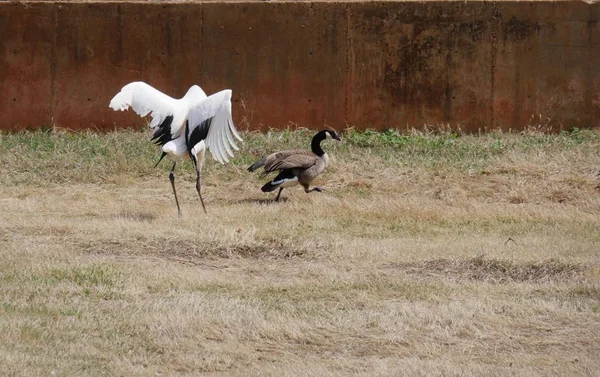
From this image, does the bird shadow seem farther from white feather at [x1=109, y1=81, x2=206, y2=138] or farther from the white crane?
white feather at [x1=109, y1=81, x2=206, y2=138]

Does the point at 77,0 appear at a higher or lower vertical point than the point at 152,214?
higher

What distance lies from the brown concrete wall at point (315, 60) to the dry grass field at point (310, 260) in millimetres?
470

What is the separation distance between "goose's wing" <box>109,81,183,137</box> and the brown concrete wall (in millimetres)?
3277

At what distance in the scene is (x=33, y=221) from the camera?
34.4 ft

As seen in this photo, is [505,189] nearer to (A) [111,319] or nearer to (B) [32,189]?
(B) [32,189]

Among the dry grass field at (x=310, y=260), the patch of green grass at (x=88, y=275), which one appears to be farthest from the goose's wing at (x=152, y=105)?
the patch of green grass at (x=88, y=275)

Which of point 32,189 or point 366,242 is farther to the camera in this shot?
point 32,189

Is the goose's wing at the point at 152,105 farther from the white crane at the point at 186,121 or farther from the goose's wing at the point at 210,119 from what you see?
the goose's wing at the point at 210,119

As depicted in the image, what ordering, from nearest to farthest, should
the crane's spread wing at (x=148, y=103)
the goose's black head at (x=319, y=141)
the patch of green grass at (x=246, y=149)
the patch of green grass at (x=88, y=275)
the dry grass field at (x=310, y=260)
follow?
1. the dry grass field at (x=310, y=260)
2. the patch of green grass at (x=88, y=275)
3. the crane's spread wing at (x=148, y=103)
4. the goose's black head at (x=319, y=141)
5. the patch of green grass at (x=246, y=149)

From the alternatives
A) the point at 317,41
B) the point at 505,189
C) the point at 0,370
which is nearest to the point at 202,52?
the point at 317,41

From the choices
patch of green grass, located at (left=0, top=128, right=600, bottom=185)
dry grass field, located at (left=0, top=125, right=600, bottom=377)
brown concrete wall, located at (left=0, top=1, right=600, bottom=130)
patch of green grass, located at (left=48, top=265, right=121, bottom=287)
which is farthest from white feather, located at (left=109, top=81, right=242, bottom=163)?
brown concrete wall, located at (left=0, top=1, right=600, bottom=130)

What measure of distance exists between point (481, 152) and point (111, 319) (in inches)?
289

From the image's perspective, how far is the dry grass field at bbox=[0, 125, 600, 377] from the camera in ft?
22.7

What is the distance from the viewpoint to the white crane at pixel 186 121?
11203 mm
